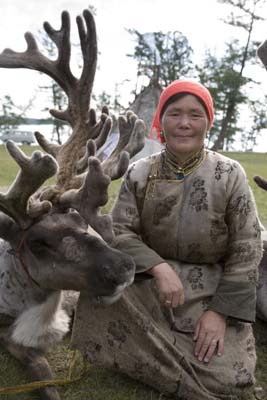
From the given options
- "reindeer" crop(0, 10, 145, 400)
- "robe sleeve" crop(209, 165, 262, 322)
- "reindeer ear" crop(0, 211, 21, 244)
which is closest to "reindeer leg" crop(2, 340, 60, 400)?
"reindeer" crop(0, 10, 145, 400)

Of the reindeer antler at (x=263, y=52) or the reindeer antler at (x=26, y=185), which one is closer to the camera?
the reindeer antler at (x=26, y=185)

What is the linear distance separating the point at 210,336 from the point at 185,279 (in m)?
0.42

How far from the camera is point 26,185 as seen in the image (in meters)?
2.92

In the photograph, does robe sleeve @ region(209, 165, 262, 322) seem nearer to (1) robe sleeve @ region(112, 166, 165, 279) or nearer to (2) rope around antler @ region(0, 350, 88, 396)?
(1) robe sleeve @ region(112, 166, 165, 279)

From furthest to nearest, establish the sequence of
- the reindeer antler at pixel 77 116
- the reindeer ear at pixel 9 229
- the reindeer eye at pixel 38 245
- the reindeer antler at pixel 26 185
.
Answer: the reindeer antler at pixel 77 116
the reindeer ear at pixel 9 229
the reindeer eye at pixel 38 245
the reindeer antler at pixel 26 185

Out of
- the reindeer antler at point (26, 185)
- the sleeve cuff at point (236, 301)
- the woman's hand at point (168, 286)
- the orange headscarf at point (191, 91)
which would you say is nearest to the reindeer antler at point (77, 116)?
the reindeer antler at point (26, 185)

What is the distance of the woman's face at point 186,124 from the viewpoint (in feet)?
10.5

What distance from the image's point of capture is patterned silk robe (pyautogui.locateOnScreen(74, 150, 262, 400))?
3.07 metres

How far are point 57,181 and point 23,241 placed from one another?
664 mm

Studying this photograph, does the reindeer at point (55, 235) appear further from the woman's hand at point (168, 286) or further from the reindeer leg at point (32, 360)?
the woman's hand at point (168, 286)

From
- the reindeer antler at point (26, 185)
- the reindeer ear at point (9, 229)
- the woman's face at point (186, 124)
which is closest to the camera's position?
the reindeer antler at point (26, 185)

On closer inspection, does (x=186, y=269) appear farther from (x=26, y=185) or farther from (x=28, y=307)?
(x=26, y=185)

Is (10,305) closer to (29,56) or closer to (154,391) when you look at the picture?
(154,391)

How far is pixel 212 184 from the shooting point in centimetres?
326
